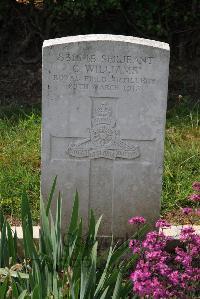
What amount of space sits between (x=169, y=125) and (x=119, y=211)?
83.1 inches

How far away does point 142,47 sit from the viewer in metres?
3.66

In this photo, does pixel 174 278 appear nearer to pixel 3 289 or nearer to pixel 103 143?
pixel 3 289

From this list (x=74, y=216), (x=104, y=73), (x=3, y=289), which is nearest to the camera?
(x=3, y=289)

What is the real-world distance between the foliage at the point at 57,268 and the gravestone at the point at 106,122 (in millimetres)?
500

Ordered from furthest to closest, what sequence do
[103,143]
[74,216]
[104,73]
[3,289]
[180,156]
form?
1. [180,156]
2. [103,143]
3. [104,73]
4. [74,216]
5. [3,289]

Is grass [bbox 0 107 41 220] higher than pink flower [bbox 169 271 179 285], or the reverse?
grass [bbox 0 107 41 220]

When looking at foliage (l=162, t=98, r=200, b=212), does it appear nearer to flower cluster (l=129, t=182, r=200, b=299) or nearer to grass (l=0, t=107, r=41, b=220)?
grass (l=0, t=107, r=41, b=220)

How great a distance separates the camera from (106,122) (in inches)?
149

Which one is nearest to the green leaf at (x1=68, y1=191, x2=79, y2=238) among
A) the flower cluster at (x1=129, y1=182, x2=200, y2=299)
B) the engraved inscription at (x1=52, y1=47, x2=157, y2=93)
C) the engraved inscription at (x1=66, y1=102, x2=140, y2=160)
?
→ the flower cluster at (x1=129, y1=182, x2=200, y2=299)

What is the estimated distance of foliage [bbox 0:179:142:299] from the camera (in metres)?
2.89

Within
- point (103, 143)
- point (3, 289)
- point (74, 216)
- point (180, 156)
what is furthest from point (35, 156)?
point (3, 289)

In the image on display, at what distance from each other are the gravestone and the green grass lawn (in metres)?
0.68

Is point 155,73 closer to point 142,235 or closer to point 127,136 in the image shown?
point 127,136

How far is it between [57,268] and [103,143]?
90 cm
